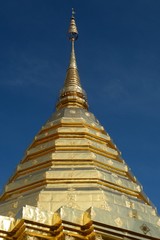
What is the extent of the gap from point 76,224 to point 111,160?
19.8ft

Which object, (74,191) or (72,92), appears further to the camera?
(72,92)

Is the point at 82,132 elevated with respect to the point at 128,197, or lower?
elevated

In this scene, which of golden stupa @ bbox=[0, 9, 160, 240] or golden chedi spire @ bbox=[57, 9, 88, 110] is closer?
golden stupa @ bbox=[0, 9, 160, 240]

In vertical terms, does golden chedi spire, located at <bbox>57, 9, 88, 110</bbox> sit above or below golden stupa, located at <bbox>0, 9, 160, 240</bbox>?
above

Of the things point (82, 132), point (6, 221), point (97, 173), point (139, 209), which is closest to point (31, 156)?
point (82, 132)

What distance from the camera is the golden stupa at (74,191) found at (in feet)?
44.4

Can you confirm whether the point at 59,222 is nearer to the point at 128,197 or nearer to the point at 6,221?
the point at 6,221

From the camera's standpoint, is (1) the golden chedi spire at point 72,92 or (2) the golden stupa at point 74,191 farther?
(1) the golden chedi spire at point 72,92

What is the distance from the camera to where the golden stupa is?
13.5m

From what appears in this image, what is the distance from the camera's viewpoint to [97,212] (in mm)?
13703

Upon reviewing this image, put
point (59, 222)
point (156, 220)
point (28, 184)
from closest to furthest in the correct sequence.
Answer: point (59, 222) → point (156, 220) → point (28, 184)

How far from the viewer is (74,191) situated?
16.6 meters

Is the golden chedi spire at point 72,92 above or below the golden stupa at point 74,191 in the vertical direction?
above

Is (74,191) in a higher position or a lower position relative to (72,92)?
lower
